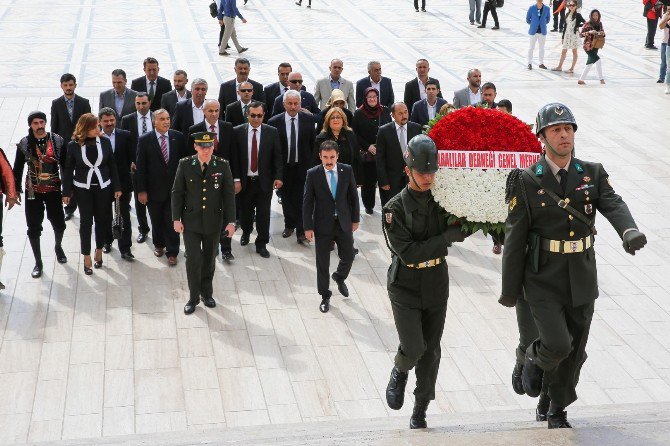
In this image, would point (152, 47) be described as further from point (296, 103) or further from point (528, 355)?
point (528, 355)

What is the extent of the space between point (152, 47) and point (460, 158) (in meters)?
18.6

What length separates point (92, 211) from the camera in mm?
10914

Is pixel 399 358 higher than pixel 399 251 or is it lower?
lower

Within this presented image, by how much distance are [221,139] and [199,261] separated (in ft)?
6.71

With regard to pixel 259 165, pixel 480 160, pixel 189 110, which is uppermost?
pixel 480 160

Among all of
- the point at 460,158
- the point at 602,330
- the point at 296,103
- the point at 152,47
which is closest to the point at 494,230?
the point at 460,158

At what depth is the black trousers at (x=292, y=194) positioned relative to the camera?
12125 mm

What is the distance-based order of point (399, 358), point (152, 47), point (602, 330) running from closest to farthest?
1. point (399, 358)
2. point (602, 330)
3. point (152, 47)

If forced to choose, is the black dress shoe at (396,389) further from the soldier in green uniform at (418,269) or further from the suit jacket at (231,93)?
the suit jacket at (231,93)

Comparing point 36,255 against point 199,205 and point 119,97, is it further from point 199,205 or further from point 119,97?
point 119,97

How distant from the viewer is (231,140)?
1151 centimetres

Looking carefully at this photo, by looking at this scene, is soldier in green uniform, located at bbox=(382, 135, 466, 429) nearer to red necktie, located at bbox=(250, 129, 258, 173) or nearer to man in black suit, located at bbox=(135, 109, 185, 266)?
man in black suit, located at bbox=(135, 109, 185, 266)

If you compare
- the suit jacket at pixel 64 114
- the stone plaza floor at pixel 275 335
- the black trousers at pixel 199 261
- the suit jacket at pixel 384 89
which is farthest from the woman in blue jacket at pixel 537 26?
the black trousers at pixel 199 261

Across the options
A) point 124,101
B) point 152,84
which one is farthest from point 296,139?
point 152,84
